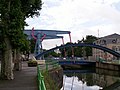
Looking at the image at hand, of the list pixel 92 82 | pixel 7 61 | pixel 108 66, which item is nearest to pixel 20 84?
pixel 7 61

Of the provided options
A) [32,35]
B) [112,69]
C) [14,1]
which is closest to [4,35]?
[14,1]

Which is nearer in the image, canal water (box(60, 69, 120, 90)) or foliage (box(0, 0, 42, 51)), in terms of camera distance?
foliage (box(0, 0, 42, 51))

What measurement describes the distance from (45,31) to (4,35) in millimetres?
55834

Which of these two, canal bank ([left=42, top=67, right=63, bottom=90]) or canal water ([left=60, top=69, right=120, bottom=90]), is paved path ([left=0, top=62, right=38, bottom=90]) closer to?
canal bank ([left=42, top=67, right=63, bottom=90])

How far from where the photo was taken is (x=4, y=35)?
62.9ft

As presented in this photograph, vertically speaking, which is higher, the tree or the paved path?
the tree

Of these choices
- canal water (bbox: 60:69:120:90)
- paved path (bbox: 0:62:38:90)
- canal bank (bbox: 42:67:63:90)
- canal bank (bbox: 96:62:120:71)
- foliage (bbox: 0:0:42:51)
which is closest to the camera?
paved path (bbox: 0:62:38:90)

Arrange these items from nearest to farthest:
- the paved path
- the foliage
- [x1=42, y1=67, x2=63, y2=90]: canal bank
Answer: the paved path < [x1=42, y1=67, x2=63, y2=90]: canal bank < the foliage

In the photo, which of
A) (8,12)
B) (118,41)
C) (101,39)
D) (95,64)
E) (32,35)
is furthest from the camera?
(101,39)

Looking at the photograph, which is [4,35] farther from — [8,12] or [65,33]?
[65,33]

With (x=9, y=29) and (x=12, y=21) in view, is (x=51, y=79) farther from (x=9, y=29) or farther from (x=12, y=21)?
(x=12, y=21)

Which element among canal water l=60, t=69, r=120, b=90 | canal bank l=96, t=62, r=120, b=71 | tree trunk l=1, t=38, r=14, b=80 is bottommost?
canal water l=60, t=69, r=120, b=90

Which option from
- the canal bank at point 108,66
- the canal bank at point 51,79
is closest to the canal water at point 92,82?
the canal bank at point 51,79

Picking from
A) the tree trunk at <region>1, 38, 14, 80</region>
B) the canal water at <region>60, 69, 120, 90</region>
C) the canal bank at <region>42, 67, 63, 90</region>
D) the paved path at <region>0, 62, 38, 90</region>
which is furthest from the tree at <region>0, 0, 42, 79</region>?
the canal water at <region>60, 69, 120, 90</region>
